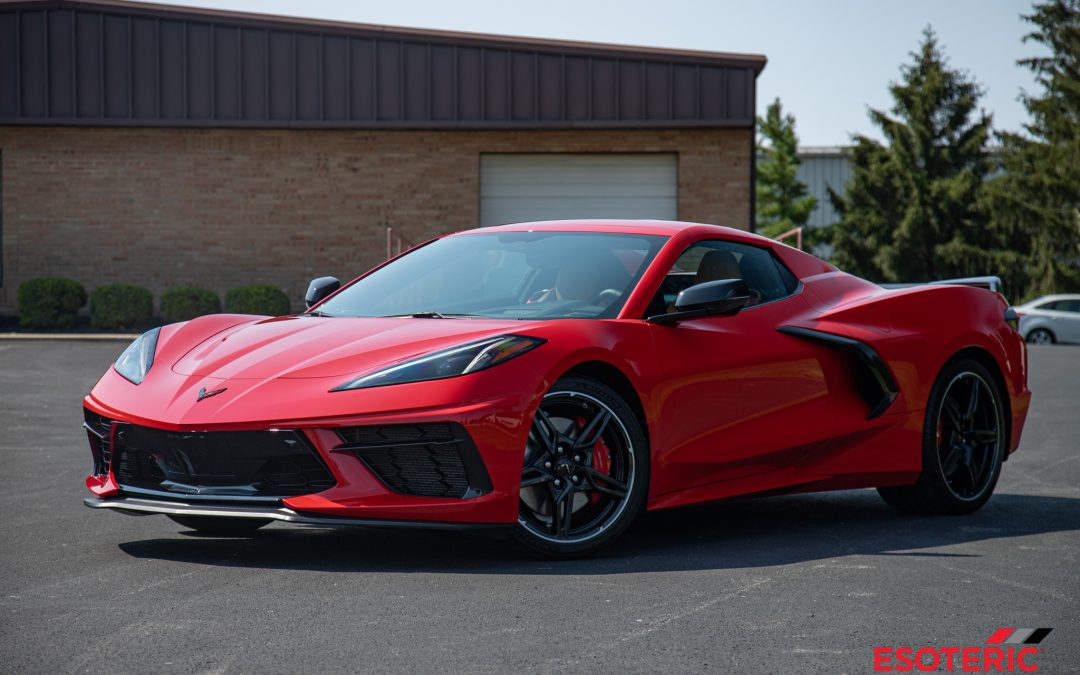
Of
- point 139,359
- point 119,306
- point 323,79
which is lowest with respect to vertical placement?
point 119,306

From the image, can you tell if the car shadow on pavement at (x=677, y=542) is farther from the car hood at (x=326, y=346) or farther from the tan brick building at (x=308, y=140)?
the tan brick building at (x=308, y=140)

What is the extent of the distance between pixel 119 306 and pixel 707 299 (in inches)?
775

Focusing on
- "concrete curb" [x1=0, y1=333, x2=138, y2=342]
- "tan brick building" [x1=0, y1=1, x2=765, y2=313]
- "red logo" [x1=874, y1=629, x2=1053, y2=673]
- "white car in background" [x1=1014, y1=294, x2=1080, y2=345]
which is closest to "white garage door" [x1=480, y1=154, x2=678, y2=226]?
"tan brick building" [x1=0, y1=1, x2=765, y2=313]

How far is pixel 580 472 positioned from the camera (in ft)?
16.8

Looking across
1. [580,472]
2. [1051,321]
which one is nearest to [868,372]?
[580,472]

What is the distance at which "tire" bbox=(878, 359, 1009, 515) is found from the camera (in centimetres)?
656

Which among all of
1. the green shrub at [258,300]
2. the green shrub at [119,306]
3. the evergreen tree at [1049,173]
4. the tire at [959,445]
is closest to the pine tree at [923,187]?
the evergreen tree at [1049,173]

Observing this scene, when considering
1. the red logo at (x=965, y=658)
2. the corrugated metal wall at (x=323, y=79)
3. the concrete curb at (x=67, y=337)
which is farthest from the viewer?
the corrugated metal wall at (x=323, y=79)

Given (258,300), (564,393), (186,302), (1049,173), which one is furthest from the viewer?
(1049,173)

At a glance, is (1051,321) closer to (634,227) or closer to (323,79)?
(323,79)

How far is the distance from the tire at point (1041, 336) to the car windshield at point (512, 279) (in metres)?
26.7

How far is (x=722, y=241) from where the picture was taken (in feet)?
20.6

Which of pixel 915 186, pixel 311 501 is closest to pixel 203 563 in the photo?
pixel 311 501

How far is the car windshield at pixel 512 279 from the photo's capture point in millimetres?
5625
